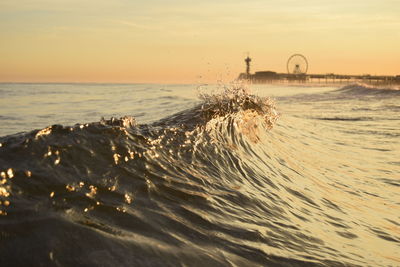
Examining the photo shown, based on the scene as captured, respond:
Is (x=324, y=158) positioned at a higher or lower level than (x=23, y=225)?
lower

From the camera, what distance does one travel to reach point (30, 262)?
238 centimetres

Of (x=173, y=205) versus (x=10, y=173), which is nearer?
(x=10, y=173)

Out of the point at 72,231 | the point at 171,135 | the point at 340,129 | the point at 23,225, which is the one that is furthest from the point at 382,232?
the point at 340,129

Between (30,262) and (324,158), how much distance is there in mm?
7843

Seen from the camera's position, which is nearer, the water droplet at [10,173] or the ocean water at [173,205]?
the ocean water at [173,205]

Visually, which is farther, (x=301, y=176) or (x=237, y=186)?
(x=301, y=176)

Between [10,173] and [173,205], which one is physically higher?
[10,173]

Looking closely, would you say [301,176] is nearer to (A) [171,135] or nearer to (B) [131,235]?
(A) [171,135]

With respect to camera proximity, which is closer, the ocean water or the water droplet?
the ocean water

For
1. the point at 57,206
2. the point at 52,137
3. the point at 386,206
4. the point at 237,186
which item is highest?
the point at 52,137

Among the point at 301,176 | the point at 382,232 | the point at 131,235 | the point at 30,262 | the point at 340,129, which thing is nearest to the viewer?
the point at 30,262

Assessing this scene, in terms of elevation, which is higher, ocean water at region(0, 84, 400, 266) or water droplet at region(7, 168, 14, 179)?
water droplet at region(7, 168, 14, 179)

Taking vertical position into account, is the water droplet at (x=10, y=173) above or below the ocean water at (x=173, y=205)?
above

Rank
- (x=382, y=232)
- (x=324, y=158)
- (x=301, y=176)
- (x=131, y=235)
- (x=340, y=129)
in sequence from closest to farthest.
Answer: (x=131, y=235)
(x=382, y=232)
(x=301, y=176)
(x=324, y=158)
(x=340, y=129)
